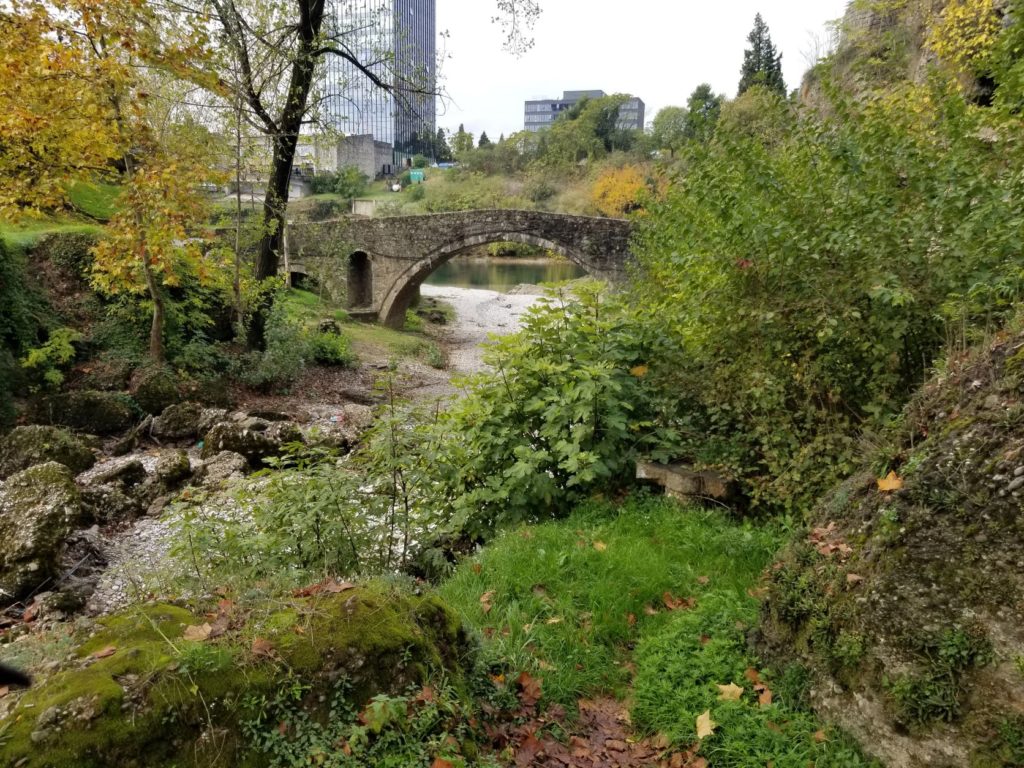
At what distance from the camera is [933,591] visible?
2.29m

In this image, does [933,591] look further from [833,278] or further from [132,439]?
[132,439]

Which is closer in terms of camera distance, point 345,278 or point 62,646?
point 62,646

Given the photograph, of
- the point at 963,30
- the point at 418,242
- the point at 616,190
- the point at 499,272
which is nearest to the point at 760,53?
the point at 616,190

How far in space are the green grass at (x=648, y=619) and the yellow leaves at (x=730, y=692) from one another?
2cm

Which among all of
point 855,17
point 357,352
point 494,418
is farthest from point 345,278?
point 494,418

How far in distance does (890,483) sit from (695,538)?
61.4 inches

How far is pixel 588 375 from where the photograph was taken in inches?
171

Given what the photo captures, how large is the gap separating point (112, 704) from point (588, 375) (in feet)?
10.4

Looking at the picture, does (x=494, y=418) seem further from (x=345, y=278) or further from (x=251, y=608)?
(x=345, y=278)

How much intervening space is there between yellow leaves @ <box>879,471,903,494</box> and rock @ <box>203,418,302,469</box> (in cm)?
698

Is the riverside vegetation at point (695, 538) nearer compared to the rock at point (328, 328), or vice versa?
the riverside vegetation at point (695, 538)

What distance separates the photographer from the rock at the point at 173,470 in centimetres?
744

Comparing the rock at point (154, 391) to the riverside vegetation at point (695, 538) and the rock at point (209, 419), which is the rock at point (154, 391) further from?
the riverside vegetation at point (695, 538)

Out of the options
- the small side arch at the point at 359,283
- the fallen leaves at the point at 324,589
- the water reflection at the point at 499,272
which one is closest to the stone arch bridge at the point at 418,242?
the small side arch at the point at 359,283
